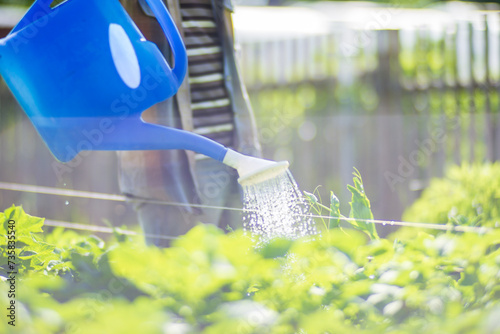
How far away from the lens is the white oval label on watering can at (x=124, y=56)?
3.20 feet

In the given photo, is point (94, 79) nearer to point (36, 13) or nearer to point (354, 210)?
point (36, 13)

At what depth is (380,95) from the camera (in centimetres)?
303

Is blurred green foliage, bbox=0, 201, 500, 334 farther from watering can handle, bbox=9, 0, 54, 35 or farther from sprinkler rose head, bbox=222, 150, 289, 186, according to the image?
watering can handle, bbox=9, 0, 54, 35

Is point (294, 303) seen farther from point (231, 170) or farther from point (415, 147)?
point (415, 147)

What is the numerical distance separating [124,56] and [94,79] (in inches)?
2.7

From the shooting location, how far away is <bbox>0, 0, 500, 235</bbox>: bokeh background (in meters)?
2.93

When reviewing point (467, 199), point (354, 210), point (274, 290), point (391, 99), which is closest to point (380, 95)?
point (391, 99)

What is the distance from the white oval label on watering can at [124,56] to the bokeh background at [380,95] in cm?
186

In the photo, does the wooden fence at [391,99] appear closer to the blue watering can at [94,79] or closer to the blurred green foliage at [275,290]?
the blue watering can at [94,79]

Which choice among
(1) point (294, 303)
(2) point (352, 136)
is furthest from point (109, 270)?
(2) point (352, 136)

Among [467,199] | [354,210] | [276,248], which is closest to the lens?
[276,248]

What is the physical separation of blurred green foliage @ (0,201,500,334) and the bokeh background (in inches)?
81.6

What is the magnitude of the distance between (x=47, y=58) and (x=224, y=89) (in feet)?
1.40

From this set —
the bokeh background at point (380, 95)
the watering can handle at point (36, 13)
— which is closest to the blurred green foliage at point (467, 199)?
the bokeh background at point (380, 95)
